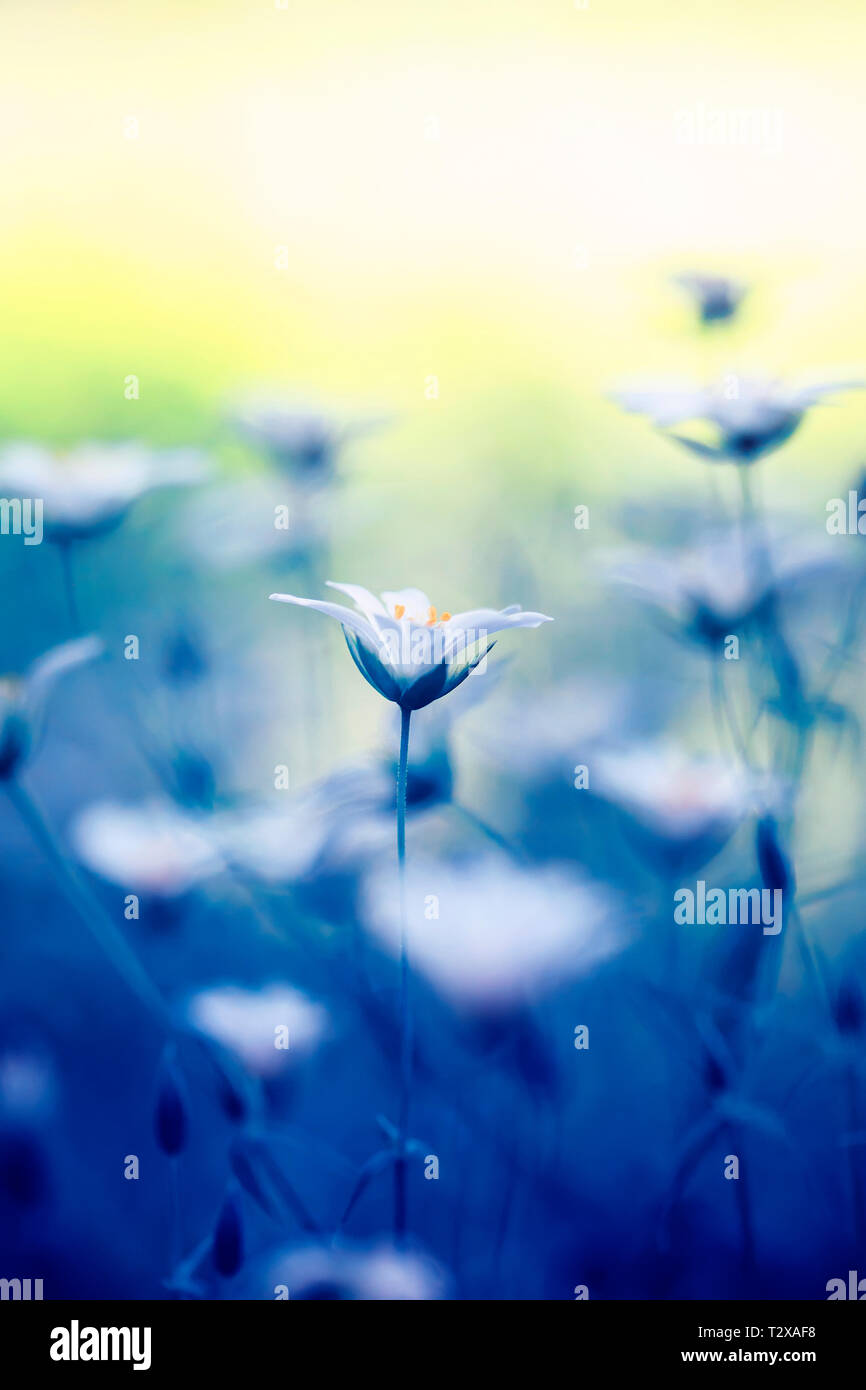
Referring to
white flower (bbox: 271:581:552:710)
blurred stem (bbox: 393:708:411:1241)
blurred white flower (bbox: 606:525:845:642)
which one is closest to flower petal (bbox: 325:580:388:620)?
white flower (bbox: 271:581:552:710)

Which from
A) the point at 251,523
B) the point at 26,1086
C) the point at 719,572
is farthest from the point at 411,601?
the point at 26,1086

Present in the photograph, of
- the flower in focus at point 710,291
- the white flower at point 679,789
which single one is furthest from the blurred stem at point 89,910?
the flower in focus at point 710,291

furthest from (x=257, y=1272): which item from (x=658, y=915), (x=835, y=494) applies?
(x=835, y=494)

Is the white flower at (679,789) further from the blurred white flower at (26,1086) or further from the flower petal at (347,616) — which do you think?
the blurred white flower at (26,1086)

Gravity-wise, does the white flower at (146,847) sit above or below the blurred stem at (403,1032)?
above

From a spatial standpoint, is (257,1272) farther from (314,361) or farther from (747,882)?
(314,361)

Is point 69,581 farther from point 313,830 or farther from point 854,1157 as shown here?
point 854,1157
